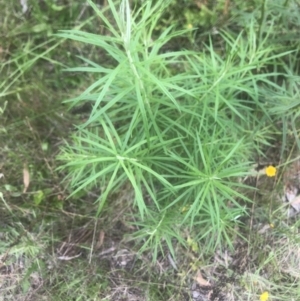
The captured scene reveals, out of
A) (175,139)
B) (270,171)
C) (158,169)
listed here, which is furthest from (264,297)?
(175,139)

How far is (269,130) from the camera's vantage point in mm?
2318

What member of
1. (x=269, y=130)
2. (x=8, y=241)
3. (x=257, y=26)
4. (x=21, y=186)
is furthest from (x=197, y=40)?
(x=8, y=241)

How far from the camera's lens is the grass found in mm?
2018

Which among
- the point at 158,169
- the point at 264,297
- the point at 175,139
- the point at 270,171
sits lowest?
the point at 264,297

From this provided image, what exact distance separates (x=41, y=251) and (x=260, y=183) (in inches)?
42.5

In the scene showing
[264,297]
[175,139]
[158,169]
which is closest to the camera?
[175,139]

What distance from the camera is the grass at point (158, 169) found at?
2.02m

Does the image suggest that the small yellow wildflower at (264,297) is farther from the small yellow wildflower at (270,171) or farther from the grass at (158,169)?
the small yellow wildflower at (270,171)

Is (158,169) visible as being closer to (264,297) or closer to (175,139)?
(175,139)

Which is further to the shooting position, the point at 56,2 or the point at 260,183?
the point at 56,2

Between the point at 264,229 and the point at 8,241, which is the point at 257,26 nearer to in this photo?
the point at 264,229

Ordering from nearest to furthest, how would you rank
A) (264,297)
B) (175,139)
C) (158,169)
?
(175,139) < (158,169) < (264,297)

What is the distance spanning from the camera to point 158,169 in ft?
6.69

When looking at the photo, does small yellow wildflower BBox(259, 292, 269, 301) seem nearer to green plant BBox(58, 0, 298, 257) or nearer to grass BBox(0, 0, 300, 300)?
grass BBox(0, 0, 300, 300)
